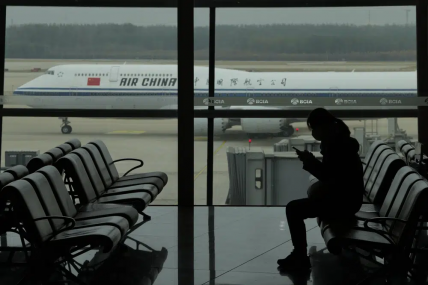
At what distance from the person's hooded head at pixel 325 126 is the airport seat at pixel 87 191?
1902 mm

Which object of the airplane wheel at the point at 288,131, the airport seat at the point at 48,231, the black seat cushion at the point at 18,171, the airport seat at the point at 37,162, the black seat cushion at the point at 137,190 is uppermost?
the airplane wheel at the point at 288,131

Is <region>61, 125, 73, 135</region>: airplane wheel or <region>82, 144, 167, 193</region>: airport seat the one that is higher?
<region>61, 125, 73, 135</region>: airplane wheel

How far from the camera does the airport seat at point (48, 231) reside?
4.68 metres

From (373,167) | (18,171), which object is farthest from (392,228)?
(18,171)

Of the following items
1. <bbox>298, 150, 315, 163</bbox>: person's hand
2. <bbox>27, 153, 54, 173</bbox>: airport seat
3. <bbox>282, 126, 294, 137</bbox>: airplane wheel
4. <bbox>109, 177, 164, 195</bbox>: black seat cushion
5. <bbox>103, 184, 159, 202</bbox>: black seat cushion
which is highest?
<bbox>282, 126, 294, 137</bbox>: airplane wheel

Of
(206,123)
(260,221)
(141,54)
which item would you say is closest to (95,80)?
(141,54)

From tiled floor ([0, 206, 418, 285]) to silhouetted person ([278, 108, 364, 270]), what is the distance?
0.30m

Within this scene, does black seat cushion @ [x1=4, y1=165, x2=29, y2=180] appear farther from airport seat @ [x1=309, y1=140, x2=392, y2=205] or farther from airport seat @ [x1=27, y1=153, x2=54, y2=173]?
airport seat @ [x1=309, y1=140, x2=392, y2=205]

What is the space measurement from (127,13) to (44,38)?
1.18 meters

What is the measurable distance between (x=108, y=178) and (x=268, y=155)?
2.67 meters

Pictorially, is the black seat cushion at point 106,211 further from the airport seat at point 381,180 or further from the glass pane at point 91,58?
the glass pane at point 91,58

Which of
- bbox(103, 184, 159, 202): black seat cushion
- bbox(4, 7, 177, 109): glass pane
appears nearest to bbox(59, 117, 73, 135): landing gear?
bbox(4, 7, 177, 109): glass pane

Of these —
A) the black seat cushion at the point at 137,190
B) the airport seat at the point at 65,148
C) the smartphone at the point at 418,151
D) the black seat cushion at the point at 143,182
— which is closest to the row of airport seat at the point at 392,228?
the smartphone at the point at 418,151

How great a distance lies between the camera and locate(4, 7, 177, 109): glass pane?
859 centimetres
